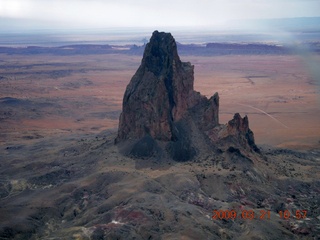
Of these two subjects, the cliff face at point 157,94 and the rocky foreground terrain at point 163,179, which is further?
the cliff face at point 157,94

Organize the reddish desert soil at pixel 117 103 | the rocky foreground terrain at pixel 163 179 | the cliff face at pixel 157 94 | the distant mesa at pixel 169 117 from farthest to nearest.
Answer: the reddish desert soil at pixel 117 103 < the cliff face at pixel 157 94 < the distant mesa at pixel 169 117 < the rocky foreground terrain at pixel 163 179

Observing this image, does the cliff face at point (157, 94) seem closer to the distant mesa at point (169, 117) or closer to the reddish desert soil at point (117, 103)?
the distant mesa at point (169, 117)

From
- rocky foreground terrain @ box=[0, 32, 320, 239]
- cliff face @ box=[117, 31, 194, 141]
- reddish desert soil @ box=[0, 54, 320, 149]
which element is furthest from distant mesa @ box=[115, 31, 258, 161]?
reddish desert soil @ box=[0, 54, 320, 149]

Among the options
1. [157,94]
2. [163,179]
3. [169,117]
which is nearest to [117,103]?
[157,94]

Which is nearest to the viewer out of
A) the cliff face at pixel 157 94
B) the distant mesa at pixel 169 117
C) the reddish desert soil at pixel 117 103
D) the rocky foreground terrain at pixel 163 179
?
the rocky foreground terrain at pixel 163 179

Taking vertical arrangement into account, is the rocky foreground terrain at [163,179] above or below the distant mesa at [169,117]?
below

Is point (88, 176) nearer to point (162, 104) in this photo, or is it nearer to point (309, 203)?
point (162, 104)

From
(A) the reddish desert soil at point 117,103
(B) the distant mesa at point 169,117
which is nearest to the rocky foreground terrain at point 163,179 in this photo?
(B) the distant mesa at point 169,117
